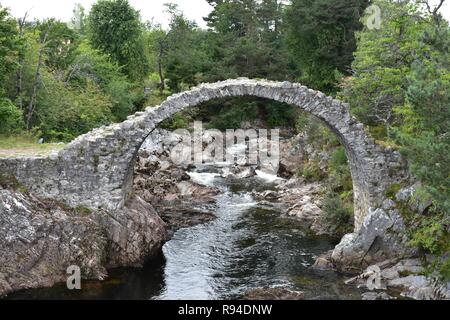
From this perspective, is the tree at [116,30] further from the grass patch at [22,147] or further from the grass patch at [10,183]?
the grass patch at [10,183]

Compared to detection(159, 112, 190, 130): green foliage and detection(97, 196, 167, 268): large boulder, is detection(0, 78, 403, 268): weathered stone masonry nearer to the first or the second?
detection(97, 196, 167, 268): large boulder

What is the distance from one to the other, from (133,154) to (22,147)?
569 centimetres

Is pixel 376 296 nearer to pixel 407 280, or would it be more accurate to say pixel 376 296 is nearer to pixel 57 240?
pixel 407 280

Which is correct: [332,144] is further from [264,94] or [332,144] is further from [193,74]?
[193,74]

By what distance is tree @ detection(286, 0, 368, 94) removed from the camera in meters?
39.8

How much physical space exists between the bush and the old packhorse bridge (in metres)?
6.07

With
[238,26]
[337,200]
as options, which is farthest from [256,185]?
[238,26]

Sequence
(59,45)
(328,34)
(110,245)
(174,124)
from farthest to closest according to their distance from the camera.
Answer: (174,124)
(328,34)
(59,45)
(110,245)

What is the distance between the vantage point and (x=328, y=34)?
135 feet

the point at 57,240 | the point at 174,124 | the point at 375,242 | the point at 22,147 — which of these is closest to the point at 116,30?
the point at 174,124

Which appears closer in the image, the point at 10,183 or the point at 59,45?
the point at 10,183

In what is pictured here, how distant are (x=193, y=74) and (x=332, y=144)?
24.1m

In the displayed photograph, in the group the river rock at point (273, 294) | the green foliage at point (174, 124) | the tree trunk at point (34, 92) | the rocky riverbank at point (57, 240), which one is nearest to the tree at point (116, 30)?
the green foliage at point (174, 124)

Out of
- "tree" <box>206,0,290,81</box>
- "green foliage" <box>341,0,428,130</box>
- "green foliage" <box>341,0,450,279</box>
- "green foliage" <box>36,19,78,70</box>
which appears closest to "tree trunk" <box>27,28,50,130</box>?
"green foliage" <box>36,19,78,70</box>
